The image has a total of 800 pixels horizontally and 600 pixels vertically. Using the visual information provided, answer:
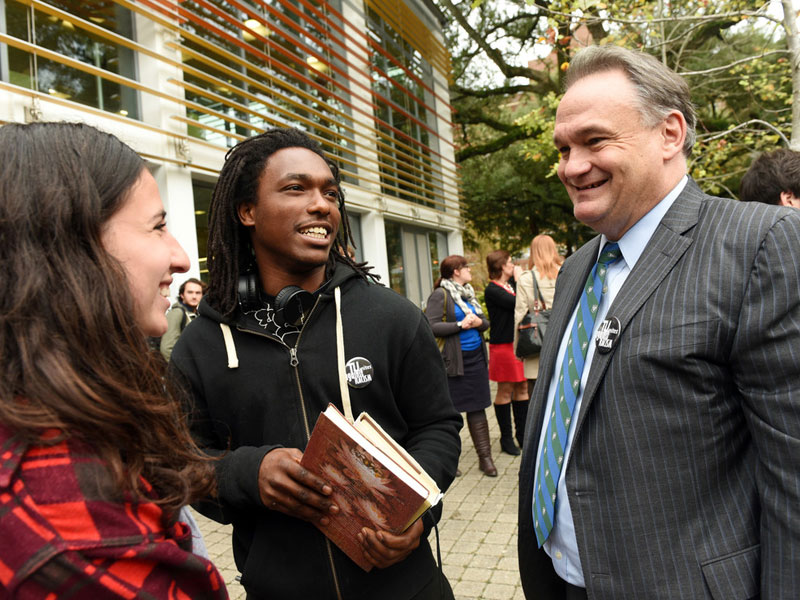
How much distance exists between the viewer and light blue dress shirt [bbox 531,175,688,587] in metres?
1.65

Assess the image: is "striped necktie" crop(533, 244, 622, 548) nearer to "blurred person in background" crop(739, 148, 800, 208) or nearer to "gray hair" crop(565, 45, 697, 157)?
"gray hair" crop(565, 45, 697, 157)

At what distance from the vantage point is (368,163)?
482 inches

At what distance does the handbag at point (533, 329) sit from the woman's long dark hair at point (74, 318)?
477 centimetres

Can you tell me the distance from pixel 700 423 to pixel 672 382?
12 cm

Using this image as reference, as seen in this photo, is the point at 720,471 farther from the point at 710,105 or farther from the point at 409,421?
the point at 710,105

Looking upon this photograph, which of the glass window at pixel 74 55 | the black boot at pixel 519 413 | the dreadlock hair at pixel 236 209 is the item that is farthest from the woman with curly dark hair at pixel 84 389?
the glass window at pixel 74 55

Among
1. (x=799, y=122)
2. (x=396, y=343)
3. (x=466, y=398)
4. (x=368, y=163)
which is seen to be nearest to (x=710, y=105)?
(x=368, y=163)

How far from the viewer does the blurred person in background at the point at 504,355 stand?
601 cm

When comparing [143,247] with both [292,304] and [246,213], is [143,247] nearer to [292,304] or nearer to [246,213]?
[292,304]

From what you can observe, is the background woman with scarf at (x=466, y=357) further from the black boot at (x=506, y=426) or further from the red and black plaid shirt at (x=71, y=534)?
the red and black plaid shirt at (x=71, y=534)

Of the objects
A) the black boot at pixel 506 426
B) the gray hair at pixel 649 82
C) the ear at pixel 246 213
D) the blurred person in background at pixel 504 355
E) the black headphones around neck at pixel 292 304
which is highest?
the gray hair at pixel 649 82

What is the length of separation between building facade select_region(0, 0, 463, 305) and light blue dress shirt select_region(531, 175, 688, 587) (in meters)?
3.00

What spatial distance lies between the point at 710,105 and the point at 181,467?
1848 cm

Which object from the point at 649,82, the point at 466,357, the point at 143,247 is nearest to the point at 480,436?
the point at 466,357
